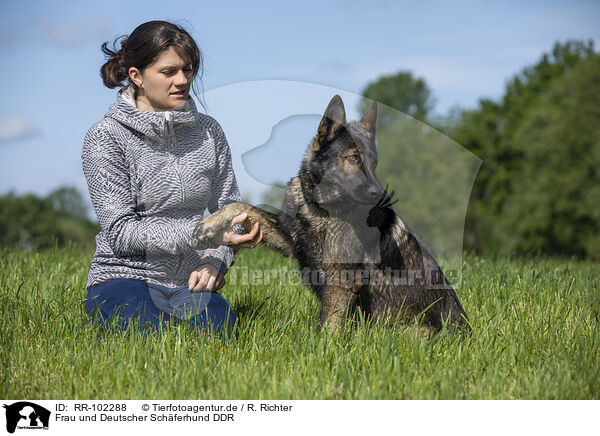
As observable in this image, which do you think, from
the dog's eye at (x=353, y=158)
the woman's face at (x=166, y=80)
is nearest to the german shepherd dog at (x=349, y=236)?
the dog's eye at (x=353, y=158)

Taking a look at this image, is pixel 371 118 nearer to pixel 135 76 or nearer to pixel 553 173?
pixel 135 76

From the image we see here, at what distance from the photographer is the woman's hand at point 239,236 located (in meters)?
4.17

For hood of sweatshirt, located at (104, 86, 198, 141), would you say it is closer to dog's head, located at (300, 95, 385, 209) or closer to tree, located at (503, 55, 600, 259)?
dog's head, located at (300, 95, 385, 209)

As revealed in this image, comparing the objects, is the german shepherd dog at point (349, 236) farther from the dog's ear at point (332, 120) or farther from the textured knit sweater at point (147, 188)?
the textured knit sweater at point (147, 188)

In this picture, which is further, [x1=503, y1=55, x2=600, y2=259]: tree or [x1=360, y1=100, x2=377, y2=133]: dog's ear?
[x1=503, y1=55, x2=600, y2=259]: tree

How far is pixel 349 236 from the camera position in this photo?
13.6ft

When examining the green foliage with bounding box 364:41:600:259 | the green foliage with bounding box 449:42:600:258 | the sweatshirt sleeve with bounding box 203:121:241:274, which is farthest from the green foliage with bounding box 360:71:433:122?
the sweatshirt sleeve with bounding box 203:121:241:274

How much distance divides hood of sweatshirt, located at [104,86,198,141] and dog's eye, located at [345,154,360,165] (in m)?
1.38

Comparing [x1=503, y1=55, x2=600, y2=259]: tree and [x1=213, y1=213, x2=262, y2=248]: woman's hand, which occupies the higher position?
[x1=503, y1=55, x2=600, y2=259]: tree

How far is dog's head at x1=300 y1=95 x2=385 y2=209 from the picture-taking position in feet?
12.8
